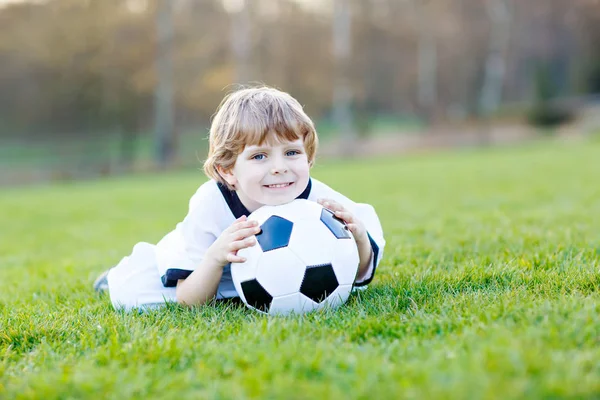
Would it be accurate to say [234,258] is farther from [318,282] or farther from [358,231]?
[358,231]

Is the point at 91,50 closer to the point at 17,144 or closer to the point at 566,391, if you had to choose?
the point at 17,144

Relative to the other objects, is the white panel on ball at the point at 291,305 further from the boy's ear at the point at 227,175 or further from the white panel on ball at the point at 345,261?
the boy's ear at the point at 227,175

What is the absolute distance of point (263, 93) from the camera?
123 inches

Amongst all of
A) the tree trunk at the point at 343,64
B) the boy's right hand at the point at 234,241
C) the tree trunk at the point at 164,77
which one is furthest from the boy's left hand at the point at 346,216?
the tree trunk at the point at 343,64

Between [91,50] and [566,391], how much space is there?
26.2 m

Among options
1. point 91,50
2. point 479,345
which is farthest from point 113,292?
point 91,50

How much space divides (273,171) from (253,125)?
247 millimetres

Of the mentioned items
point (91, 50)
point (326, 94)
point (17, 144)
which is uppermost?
point (91, 50)

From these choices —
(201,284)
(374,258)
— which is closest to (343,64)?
(374,258)

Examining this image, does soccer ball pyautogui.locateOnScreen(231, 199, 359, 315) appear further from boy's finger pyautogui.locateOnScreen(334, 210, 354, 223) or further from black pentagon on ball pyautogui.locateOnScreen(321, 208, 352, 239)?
boy's finger pyautogui.locateOnScreen(334, 210, 354, 223)

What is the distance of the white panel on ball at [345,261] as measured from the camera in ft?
9.37

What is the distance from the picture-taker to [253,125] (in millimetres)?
2906

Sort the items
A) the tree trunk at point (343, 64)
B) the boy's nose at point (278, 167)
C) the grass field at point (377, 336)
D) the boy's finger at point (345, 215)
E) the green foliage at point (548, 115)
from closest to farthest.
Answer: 1. the grass field at point (377, 336)
2. the boy's nose at point (278, 167)
3. the boy's finger at point (345, 215)
4. the tree trunk at point (343, 64)
5. the green foliage at point (548, 115)

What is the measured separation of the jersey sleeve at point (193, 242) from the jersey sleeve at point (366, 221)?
22.8 inches
